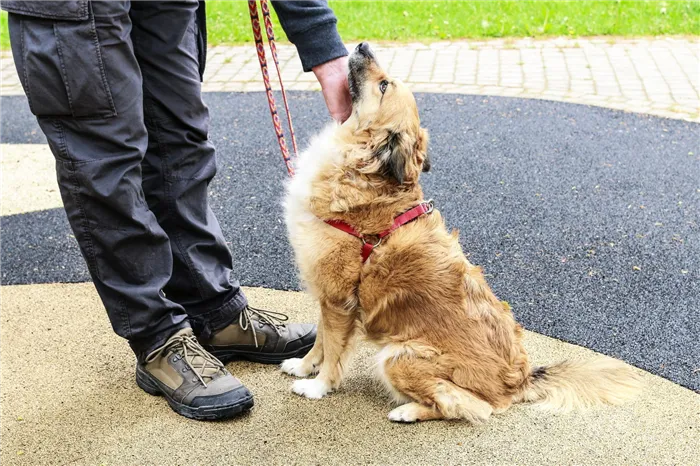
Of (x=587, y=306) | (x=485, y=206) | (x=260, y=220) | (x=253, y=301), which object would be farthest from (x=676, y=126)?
(x=253, y=301)

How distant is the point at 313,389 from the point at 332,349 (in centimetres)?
19

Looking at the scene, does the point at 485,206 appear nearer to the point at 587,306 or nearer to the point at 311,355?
the point at 587,306

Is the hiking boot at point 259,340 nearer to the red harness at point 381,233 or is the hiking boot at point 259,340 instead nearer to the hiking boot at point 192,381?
the hiking boot at point 192,381

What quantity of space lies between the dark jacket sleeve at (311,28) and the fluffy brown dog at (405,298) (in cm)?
25

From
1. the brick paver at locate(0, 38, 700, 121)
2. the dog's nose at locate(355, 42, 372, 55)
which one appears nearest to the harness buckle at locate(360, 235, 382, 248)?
the dog's nose at locate(355, 42, 372, 55)

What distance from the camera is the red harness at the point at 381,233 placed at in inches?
109

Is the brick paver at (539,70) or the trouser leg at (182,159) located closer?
the trouser leg at (182,159)

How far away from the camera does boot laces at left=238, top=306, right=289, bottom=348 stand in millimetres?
3076

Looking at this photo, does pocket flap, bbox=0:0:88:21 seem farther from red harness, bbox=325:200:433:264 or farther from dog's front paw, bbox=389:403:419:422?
dog's front paw, bbox=389:403:419:422

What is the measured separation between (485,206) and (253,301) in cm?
180

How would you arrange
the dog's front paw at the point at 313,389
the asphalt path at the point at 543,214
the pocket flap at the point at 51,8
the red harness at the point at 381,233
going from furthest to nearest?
the asphalt path at the point at 543,214
the dog's front paw at the point at 313,389
the red harness at the point at 381,233
the pocket flap at the point at 51,8

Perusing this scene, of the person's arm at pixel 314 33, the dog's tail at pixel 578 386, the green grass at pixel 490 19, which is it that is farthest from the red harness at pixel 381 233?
the green grass at pixel 490 19

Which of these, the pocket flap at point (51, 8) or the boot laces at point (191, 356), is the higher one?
the pocket flap at point (51, 8)

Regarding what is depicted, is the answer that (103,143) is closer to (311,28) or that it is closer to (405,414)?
(311,28)
